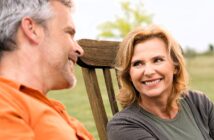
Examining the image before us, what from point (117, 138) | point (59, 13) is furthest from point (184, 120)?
point (59, 13)

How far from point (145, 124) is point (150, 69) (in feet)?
0.84

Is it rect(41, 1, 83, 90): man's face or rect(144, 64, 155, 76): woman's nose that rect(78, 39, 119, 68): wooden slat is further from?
rect(41, 1, 83, 90): man's face

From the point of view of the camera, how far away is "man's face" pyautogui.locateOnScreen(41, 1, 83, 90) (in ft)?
6.57


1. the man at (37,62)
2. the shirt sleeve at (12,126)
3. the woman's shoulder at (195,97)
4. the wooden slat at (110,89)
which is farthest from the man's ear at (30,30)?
the woman's shoulder at (195,97)

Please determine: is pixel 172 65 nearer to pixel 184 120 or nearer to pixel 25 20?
pixel 184 120

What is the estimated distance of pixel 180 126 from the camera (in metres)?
3.07

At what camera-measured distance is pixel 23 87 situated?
1.96 metres

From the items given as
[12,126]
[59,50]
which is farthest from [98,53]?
[12,126]

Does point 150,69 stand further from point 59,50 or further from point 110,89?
point 59,50

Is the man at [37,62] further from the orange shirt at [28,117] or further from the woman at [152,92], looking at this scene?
the woman at [152,92]

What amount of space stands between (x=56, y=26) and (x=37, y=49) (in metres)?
0.11

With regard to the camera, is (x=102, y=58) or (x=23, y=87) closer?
(x=23, y=87)

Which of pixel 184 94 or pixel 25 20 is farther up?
pixel 25 20

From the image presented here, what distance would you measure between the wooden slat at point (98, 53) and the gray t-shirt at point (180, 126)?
32 centimetres
